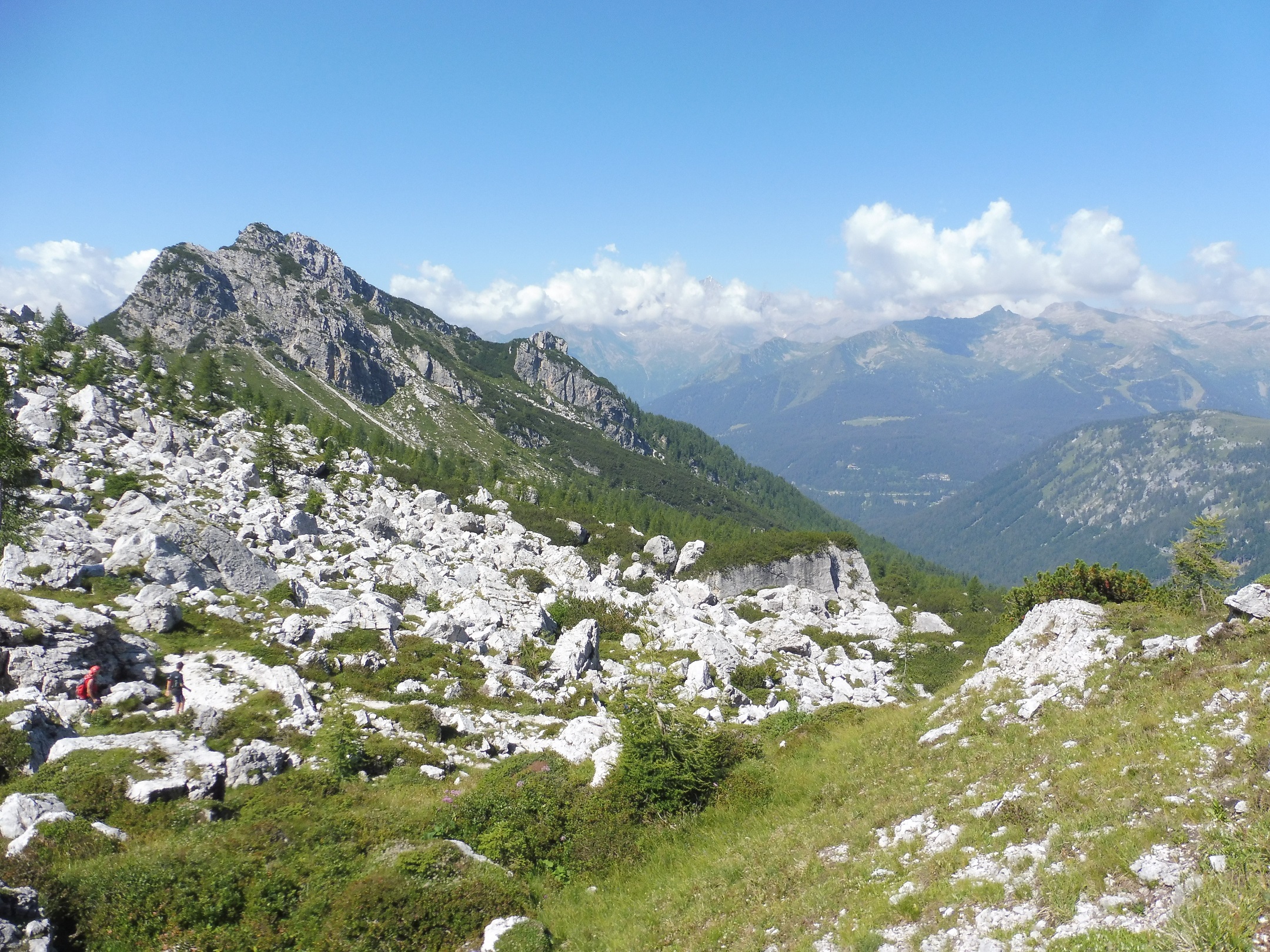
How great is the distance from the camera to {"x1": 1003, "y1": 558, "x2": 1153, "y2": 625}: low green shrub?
127 feet

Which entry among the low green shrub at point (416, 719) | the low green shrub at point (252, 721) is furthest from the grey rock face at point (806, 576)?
Result: the low green shrub at point (252, 721)

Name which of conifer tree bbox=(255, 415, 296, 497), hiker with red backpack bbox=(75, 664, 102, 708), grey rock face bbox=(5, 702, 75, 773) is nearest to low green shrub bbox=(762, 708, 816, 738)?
→ grey rock face bbox=(5, 702, 75, 773)

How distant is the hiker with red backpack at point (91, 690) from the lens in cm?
2281

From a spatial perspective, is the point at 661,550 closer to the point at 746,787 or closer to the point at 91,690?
the point at 746,787

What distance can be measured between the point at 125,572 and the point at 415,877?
31356 millimetres

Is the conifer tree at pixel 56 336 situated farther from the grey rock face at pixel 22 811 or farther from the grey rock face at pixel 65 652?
the grey rock face at pixel 22 811

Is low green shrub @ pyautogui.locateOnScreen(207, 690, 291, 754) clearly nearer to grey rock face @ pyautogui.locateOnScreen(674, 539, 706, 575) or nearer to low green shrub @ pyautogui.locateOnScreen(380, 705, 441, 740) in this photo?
low green shrub @ pyautogui.locateOnScreen(380, 705, 441, 740)

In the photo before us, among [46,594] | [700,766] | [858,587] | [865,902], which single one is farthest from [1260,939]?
[858,587]

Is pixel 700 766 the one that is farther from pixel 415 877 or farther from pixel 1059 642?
pixel 1059 642

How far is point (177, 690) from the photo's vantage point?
25.2 m

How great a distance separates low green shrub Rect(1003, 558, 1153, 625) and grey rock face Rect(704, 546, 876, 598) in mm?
54432

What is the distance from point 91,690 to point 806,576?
309ft

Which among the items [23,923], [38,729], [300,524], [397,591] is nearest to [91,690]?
[38,729]

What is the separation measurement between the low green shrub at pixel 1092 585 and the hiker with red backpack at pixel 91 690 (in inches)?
1789
